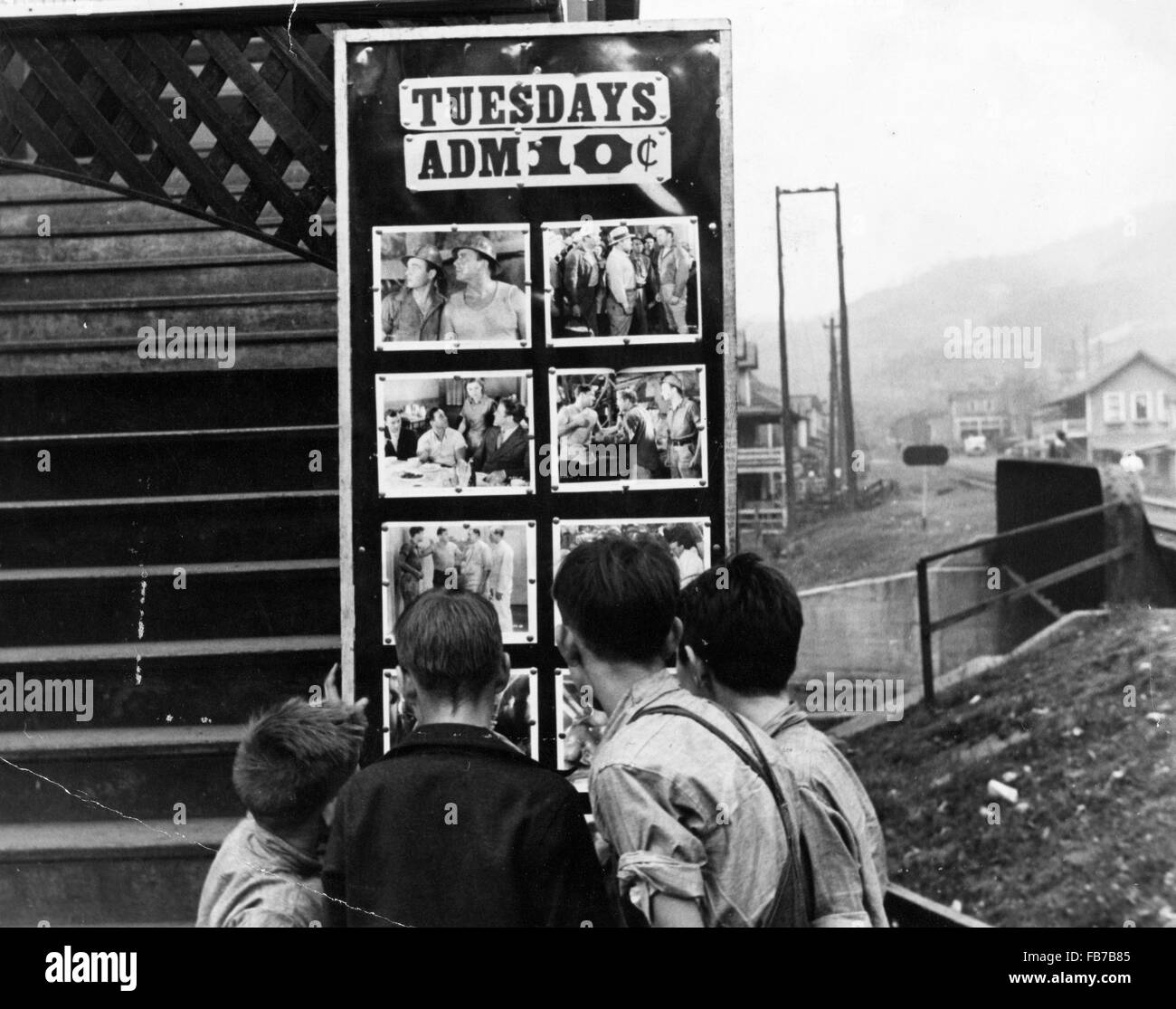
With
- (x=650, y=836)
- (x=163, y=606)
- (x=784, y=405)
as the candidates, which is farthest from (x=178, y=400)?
(x=650, y=836)

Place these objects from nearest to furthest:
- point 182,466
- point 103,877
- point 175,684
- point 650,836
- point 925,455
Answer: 1. point 650,836
2. point 103,877
3. point 175,684
4. point 925,455
5. point 182,466

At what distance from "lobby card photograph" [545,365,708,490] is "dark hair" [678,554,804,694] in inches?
25.3

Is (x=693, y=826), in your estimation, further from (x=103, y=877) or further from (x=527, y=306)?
(x=103, y=877)

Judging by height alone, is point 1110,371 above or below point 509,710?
above

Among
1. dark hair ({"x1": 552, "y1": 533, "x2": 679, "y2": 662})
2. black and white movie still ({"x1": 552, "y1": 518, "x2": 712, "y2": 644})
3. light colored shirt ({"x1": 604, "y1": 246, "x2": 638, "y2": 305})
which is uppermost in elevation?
light colored shirt ({"x1": 604, "y1": 246, "x2": 638, "y2": 305})

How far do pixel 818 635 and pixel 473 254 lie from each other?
1764mm

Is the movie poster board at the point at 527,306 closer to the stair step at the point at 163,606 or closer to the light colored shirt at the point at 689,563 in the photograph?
the light colored shirt at the point at 689,563

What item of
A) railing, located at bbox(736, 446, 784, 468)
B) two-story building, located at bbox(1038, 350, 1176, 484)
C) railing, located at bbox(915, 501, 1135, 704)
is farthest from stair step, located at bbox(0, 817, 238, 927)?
two-story building, located at bbox(1038, 350, 1176, 484)

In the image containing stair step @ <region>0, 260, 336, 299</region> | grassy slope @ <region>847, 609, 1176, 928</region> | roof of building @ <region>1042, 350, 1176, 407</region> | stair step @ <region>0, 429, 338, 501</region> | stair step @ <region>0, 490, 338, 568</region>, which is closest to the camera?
grassy slope @ <region>847, 609, 1176, 928</region>

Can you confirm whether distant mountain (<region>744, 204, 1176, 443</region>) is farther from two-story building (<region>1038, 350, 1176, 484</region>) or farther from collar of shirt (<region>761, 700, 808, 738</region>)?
collar of shirt (<region>761, 700, 808, 738</region>)

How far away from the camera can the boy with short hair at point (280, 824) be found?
2.27 m

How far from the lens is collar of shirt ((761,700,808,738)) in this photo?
229 centimetres

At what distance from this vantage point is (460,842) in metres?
2.11

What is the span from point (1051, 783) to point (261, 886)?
2.46 metres
